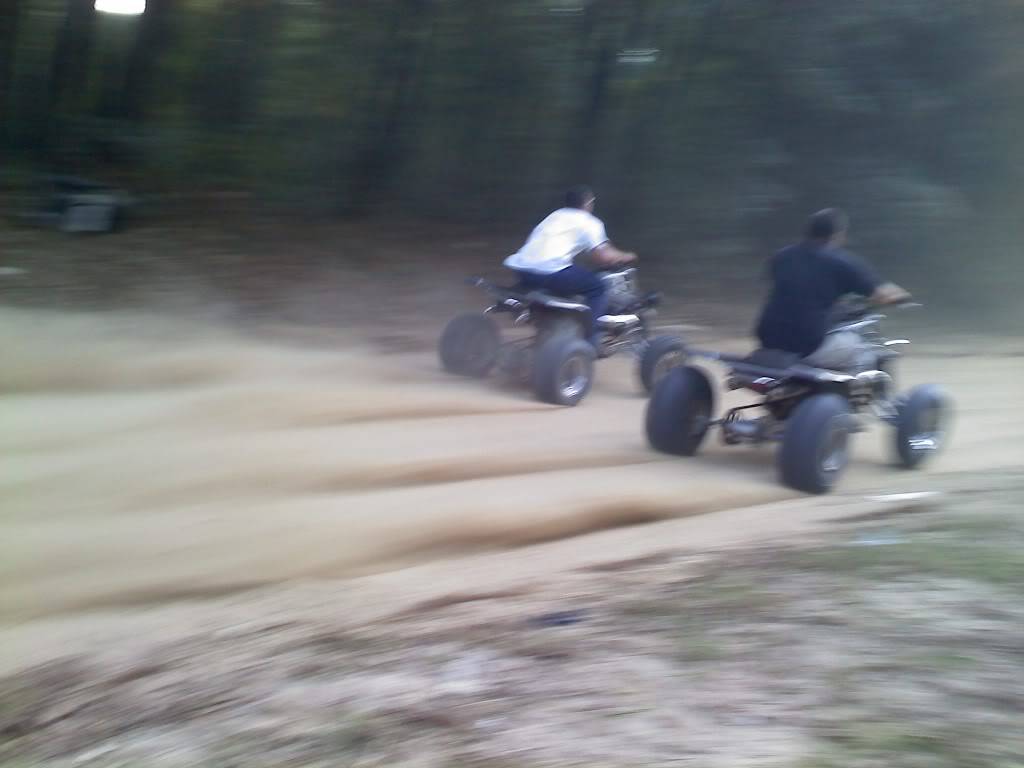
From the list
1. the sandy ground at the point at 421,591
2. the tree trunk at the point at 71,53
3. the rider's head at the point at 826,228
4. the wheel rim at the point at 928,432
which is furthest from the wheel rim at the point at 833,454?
the tree trunk at the point at 71,53

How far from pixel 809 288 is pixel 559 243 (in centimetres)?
296

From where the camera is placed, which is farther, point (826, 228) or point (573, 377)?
point (573, 377)

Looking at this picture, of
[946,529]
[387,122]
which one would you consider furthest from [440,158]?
[946,529]

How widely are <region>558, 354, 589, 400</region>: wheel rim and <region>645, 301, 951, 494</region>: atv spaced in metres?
1.62

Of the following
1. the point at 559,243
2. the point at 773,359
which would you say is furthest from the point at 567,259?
the point at 773,359

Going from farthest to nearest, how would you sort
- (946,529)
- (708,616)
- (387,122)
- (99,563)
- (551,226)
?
1. (387,122)
2. (551,226)
3. (946,529)
4. (99,563)
5. (708,616)

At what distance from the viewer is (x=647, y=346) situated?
10.7m

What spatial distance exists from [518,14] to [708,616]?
31.8 feet

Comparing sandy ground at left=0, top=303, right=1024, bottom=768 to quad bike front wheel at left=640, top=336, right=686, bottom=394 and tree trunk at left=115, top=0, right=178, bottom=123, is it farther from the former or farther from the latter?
tree trunk at left=115, top=0, right=178, bottom=123

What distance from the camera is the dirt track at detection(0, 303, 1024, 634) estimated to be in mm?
6035

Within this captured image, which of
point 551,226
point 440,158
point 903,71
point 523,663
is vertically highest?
point 903,71

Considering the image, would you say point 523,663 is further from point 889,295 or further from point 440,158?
point 440,158

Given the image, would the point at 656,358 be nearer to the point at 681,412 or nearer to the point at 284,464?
the point at 681,412

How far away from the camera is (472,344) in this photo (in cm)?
1069
